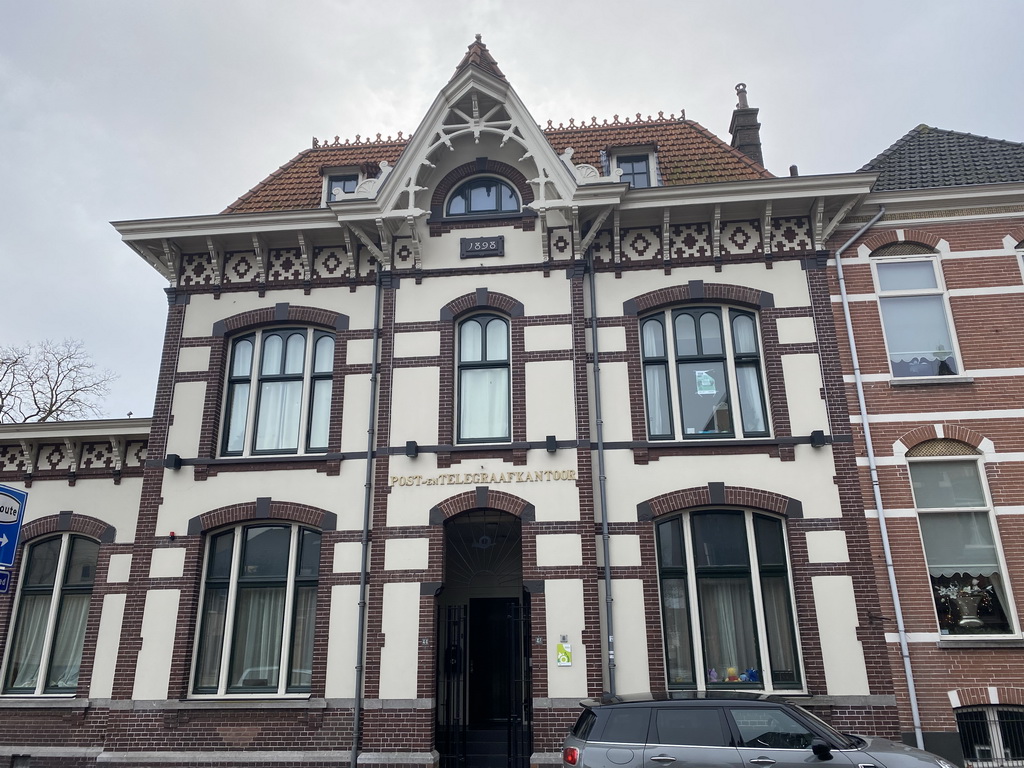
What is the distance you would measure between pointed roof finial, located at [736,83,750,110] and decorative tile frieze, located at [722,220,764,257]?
17.8 ft

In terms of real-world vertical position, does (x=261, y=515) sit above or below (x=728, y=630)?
above

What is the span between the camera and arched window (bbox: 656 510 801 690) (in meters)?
11.5

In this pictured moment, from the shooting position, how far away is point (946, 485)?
12188 millimetres

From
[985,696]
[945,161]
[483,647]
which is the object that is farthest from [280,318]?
→ [945,161]

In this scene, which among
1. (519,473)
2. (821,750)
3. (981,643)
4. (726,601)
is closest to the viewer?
(821,750)

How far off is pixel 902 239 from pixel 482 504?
9152 mm

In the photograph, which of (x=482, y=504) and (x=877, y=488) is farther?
(x=482, y=504)

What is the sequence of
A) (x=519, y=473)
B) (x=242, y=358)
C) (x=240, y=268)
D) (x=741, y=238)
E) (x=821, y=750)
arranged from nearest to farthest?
1. (x=821, y=750)
2. (x=519, y=473)
3. (x=741, y=238)
4. (x=242, y=358)
5. (x=240, y=268)

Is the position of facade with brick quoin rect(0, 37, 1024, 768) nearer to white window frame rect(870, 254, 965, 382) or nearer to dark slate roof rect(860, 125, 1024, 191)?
white window frame rect(870, 254, 965, 382)

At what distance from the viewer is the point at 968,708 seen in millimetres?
11086

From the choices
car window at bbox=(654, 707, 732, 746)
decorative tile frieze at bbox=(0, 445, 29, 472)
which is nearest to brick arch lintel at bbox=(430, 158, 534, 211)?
car window at bbox=(654, 707, 732, 746)

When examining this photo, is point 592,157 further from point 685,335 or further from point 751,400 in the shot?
point 751,400

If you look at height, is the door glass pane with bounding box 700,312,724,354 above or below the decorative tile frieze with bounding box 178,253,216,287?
below

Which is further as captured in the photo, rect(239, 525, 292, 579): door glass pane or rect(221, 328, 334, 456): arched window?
rect(221, 328, 334, 456): arched window
